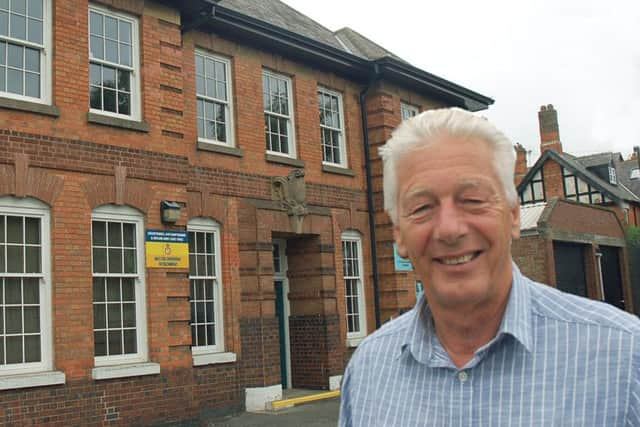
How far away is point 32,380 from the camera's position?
8617 millimetres

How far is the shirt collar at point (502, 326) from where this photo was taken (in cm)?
168

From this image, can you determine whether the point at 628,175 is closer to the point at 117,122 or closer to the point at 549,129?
the point at 549,129

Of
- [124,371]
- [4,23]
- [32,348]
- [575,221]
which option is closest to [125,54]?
[4,23]

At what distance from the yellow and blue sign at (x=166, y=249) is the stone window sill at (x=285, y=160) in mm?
3109

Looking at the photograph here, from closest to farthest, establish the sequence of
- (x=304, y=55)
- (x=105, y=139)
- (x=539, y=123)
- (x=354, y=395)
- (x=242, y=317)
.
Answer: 1. (x=354, y=395)
2. (x=105, y=139)
3. (x=242, y=317)
4. (x=304, y=55)
5. (x=539, y=123)

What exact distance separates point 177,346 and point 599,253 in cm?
2063

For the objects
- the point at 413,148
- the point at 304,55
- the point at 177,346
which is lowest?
the point at 177,346

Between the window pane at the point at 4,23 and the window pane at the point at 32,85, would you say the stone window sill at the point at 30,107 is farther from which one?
the window pane at the point at 4,23

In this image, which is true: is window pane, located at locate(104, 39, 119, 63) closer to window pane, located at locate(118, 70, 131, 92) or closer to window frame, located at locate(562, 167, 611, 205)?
window pane, located at locate(118, 70, 131, 92)

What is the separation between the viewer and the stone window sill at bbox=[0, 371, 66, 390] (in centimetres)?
844

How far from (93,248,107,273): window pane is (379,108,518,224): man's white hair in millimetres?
8734

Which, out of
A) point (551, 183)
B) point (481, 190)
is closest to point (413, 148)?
point (481, 190)

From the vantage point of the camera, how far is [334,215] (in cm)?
1466

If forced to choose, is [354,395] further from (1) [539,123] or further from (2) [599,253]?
(1) [539,123]
